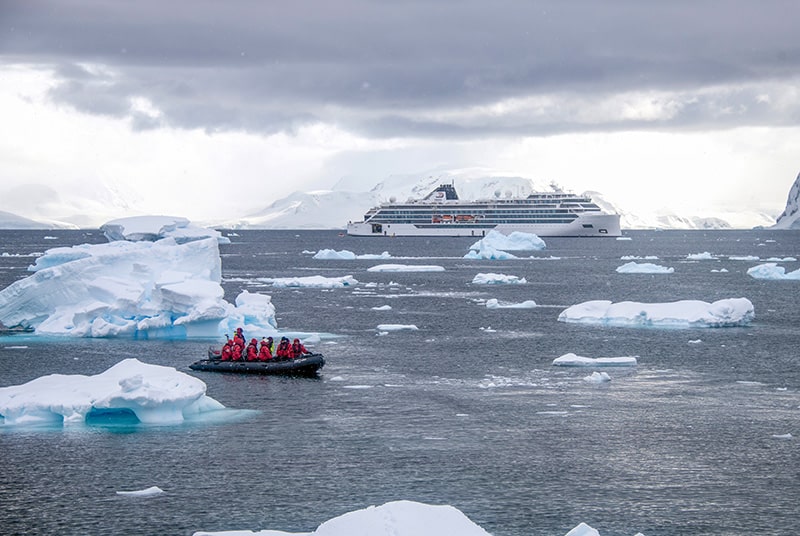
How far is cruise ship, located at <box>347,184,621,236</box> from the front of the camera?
553ft

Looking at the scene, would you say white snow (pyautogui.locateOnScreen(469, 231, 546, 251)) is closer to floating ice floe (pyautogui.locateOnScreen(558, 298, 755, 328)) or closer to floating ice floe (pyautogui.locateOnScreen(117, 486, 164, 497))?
floating ice floe (pyautogui.locateOnScreen(558, 298, 755, 328))

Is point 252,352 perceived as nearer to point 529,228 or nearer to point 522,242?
point 522,242

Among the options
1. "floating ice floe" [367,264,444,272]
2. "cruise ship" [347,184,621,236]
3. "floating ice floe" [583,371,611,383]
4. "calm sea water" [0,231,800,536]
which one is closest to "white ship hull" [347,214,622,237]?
"cruise ship" [347,184,621,236]

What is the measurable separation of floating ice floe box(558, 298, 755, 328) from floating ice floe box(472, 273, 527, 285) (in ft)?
84.7

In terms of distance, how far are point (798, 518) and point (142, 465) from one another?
44.8 ft

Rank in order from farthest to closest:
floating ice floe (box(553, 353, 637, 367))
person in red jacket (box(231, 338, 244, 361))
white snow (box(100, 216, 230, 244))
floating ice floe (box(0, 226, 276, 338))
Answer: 1. white snow (box(100, 216, 230, 244))
2. floating ice floe (box(0, 226, 276, 338))
3. floating ice floe (box(553, 353, 637, 367))
4. person in red jacket (box(231, 338, 244, 361))

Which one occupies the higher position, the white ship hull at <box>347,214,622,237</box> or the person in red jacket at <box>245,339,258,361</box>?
the white ship hull at <box>347,214,622,237</box>

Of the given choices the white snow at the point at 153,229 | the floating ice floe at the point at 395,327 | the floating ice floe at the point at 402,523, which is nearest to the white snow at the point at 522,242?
the white snow at the point at 153,229

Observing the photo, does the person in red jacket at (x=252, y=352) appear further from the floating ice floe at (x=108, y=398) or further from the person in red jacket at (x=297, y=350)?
the floating ice floe at (x=108, y=398)

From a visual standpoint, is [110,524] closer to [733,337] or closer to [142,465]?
[142,465]

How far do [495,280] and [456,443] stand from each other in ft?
169

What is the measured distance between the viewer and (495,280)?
7688cm

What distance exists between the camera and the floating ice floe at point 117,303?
4312 cm

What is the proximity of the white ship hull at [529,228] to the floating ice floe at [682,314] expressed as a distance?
117060mm
